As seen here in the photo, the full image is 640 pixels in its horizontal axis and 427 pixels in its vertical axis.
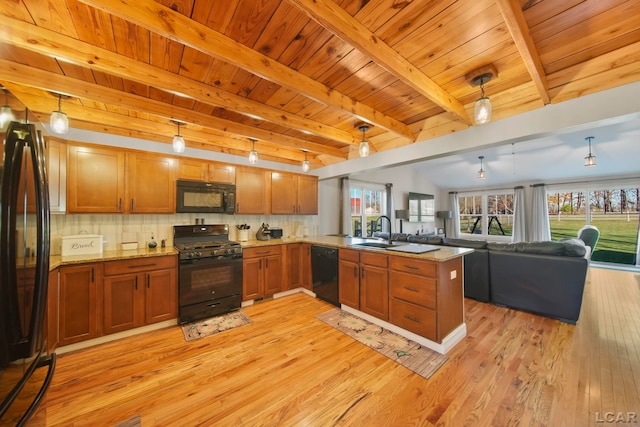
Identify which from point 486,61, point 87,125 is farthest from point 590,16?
point 87,125

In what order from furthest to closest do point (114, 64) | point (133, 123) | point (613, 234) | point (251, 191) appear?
1. point (613, 234)
2. point (251, 191)
3. point (133, 123)
4. point (114, 64)

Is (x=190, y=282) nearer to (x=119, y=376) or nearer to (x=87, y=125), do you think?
(x=119, y=376)

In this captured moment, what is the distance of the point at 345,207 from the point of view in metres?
5.10

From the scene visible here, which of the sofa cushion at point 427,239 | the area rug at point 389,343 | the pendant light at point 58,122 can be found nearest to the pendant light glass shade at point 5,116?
the pendant light at point 58,122

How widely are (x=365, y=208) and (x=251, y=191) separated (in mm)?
2952

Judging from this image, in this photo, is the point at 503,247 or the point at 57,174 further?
the point at 503,247

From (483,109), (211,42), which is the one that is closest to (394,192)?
(483,109)

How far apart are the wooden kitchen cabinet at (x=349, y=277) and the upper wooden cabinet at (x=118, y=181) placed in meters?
2.44

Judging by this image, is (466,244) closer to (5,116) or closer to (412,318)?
(412,318)

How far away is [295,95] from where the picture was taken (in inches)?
92.7

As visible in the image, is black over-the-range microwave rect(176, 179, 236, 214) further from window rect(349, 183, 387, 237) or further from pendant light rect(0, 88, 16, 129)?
window rect(349, 183, 387, 237)

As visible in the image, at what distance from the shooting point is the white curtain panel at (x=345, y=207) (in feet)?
16.7

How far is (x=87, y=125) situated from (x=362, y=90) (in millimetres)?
3239

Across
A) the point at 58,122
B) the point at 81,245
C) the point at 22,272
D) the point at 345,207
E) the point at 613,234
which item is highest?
the point at 58,122
